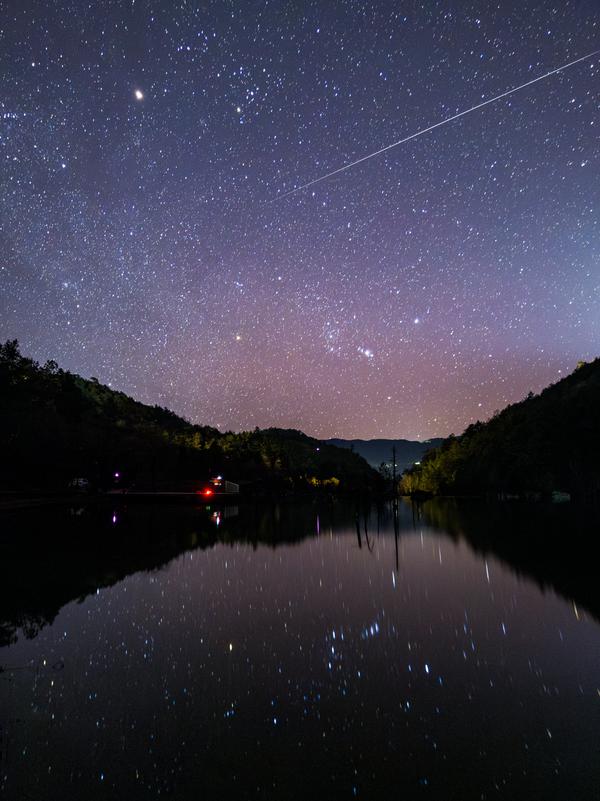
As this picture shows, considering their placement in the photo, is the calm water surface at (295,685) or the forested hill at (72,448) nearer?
the calm water surface at (295,685)

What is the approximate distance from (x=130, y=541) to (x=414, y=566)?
1143 cm

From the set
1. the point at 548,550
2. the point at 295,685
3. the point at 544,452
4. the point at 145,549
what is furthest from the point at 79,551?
the point at 544,452

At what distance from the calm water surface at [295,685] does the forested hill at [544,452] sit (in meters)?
66.7

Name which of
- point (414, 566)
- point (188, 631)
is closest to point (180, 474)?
point (414, 566)

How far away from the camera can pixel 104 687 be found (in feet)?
20.4

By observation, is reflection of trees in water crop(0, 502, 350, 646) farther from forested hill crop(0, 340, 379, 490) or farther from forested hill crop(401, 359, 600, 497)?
forested hill crop(401, 359, 600, 497)

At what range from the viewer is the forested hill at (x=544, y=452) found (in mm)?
73750

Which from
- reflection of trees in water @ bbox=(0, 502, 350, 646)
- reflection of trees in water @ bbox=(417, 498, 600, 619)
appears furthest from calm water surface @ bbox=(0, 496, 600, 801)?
reflection of trees in water @ bbox=(417, 498, 600, 619)

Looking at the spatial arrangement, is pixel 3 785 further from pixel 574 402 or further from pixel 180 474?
pixel 574 402

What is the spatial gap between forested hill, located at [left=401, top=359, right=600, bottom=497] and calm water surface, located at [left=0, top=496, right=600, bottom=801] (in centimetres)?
6669

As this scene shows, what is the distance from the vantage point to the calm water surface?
4.33 m

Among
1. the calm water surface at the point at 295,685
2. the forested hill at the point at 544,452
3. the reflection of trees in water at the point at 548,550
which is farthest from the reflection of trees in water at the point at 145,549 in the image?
the forested hill at the point at 544,452

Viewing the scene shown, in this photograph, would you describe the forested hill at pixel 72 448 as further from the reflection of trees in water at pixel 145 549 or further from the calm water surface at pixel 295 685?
the calm water surface at pixel 295 685

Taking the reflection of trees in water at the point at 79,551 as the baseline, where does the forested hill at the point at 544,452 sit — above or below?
above
